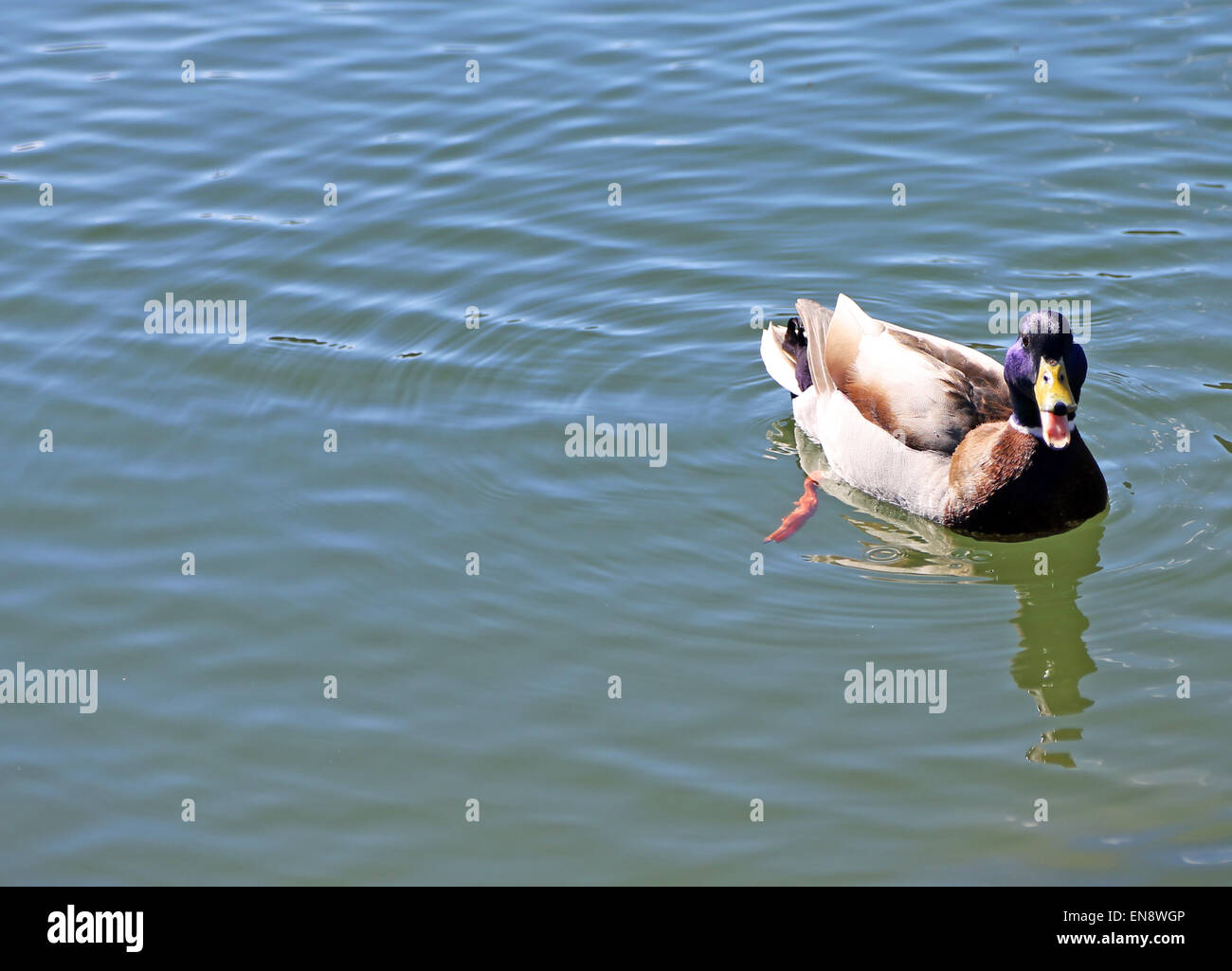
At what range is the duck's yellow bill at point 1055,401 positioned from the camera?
7.33 m

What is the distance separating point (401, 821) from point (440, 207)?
6019 millimetres

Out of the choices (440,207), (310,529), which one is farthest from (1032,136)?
(310,529)

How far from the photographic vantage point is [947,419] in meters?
8.19

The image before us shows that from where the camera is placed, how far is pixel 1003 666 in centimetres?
704

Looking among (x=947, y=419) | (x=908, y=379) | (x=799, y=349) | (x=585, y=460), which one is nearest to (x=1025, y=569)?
(x=947, y=419)

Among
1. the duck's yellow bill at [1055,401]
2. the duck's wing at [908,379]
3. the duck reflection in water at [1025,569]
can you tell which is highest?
the duck's wing at [908,379]

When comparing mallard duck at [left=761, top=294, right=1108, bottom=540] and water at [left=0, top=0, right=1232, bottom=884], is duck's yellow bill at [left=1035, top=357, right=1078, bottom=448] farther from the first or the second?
water at [left=0, top=0, right=1232, bottom=884]

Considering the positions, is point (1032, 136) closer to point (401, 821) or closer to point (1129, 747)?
point (1129, 747)

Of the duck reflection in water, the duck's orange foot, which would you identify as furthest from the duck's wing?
the duck's orange foot

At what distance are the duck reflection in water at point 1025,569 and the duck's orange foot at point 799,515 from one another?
6.3 inches

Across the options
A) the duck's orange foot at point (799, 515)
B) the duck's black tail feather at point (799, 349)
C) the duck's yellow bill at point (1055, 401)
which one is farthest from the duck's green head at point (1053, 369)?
the duck's black tail feather at point (799, 349)

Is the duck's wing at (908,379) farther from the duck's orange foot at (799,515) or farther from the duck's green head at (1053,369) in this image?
the duck's green head at (1053,369)

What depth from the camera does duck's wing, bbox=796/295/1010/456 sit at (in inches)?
323

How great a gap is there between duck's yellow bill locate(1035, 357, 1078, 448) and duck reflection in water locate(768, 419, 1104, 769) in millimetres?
726
